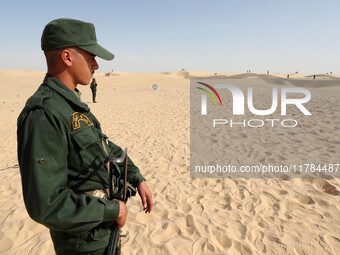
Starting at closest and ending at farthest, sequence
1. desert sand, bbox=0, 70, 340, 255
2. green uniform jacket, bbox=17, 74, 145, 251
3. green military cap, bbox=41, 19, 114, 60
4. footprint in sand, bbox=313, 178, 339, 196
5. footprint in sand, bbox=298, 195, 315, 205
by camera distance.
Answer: green uniform jacket, bbox=17, 74, 145, 251
green military cap, bbox=41, 19, 114, 60
desert sand, bbox=0, 70, 340, 255
footprint in sand, bbox=298, 195, 315, 205
footprint in sand, bbox=313, 178, 339, 196

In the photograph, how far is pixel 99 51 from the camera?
1.26 metres

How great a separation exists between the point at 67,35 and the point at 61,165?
0.68 meters

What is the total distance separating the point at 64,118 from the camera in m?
1.08

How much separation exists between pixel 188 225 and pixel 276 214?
4.52 ft

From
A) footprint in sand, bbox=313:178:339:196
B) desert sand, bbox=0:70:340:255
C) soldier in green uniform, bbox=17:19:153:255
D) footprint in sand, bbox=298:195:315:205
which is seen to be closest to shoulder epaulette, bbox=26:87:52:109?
soldier in green uniform, bbox=17:19:153:255

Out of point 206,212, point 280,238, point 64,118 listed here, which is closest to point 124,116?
point 206,212

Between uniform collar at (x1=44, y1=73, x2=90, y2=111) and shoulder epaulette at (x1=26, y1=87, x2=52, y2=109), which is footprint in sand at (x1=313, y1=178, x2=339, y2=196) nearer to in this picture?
uniform collar at (x1=44, y1=73, x2=90, y2=111)

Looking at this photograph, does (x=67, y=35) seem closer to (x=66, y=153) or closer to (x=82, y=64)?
(x=82, y=64)

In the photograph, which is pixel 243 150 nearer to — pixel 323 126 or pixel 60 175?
pixel 323 126

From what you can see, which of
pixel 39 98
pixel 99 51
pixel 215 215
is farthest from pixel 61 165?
pixel 215 215

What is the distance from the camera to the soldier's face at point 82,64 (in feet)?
3.93

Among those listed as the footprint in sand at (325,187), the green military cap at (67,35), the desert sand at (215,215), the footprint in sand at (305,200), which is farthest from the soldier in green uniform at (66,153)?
the footprint in sand at (325,187)

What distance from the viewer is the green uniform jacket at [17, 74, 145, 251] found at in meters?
0.93

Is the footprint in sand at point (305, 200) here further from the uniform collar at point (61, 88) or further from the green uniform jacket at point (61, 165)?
the uniform collar at point (61, 88)
